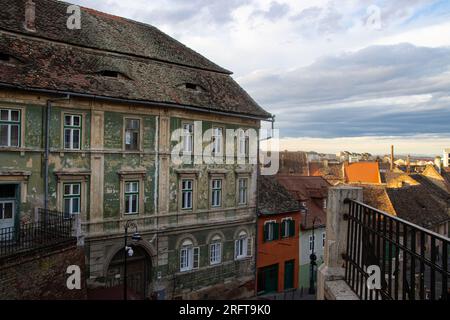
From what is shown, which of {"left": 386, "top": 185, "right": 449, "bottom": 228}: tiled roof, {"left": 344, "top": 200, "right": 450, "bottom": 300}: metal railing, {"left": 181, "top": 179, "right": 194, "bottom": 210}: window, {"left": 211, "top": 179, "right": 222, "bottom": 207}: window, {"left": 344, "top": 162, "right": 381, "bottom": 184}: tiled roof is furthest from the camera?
{"left": 344, "top": 162, "right": 381, "bottom": 184}: tiled roof

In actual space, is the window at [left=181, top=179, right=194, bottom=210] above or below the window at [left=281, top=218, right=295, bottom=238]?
above

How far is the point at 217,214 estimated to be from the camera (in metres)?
23.2

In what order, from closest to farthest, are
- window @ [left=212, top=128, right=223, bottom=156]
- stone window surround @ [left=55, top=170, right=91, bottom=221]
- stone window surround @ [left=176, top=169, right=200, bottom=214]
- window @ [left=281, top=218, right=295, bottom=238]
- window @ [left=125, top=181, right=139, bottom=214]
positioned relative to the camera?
stone window surround @ [left=55, top=170, right=91, bottom=221]
window @ [left=125, top=181, right=139, bottom=214]
stone window surround @ [left=176, top=169, right=200, bottom=214]
window @ [left=212, top=128, right=223, bottom=156]
window @ [left=281, top=218, right=295, bottom=238]

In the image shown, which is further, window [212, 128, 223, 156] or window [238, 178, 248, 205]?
window [238, 178, 248, 205]

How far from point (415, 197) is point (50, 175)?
3481 centimetres

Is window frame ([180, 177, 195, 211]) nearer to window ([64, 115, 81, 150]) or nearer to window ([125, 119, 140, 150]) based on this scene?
window ([125, 119, 140, 150])

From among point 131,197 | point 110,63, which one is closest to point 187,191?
point 131,197

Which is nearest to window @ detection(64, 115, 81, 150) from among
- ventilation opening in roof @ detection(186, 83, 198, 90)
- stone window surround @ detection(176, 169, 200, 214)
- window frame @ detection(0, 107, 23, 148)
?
window frame @ detection(0, 107, 23, 148)

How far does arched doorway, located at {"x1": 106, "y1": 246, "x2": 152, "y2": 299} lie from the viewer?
19.4 meters

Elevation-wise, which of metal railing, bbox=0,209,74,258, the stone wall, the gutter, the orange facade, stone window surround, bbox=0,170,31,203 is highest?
the gutter

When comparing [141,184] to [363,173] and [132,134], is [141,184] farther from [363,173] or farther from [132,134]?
[363,173]

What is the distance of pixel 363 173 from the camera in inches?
2296

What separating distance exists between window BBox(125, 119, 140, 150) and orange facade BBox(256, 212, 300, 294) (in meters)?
10.1
